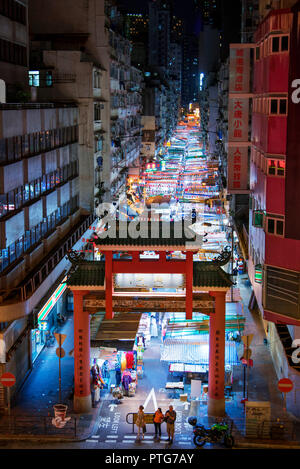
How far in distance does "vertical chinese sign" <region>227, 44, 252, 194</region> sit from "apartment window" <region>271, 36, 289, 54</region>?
7817mm

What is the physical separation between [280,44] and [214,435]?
15.5m

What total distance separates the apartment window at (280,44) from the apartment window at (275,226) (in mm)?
6839

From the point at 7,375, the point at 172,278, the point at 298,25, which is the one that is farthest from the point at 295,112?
the point at 7,375

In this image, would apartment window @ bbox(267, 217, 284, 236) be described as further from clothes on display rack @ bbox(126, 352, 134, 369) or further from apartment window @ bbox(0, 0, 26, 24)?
apartment window @ bbox(0, 0, 26, 24)

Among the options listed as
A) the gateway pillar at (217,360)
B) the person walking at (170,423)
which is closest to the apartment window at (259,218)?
the gateway pillar at (217,360)

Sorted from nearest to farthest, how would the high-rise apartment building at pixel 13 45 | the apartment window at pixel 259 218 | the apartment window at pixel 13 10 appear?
the apartment window at pixel 259 218 → the apartment window at pixel 13 10 → the high-rise apartment building at pixel 13 45

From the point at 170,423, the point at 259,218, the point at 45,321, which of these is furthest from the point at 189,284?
the point at 45,321

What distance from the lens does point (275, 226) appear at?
26.9m

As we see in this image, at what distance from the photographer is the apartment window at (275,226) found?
87.4ft

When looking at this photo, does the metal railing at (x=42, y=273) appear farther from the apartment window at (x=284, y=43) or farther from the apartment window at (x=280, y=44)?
the apartment window at (x=284, y=43)

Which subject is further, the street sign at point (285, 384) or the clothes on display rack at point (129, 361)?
the clothes on display rack at point (129, 361)

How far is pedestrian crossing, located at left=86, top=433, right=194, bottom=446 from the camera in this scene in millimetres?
24281

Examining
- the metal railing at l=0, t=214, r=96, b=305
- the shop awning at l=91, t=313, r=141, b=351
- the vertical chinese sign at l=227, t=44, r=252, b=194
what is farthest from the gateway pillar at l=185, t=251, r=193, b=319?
the vertical chinese sign at l=227, t=44, r=252, b=194

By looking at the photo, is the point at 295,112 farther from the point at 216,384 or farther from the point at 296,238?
the point at 216,384
